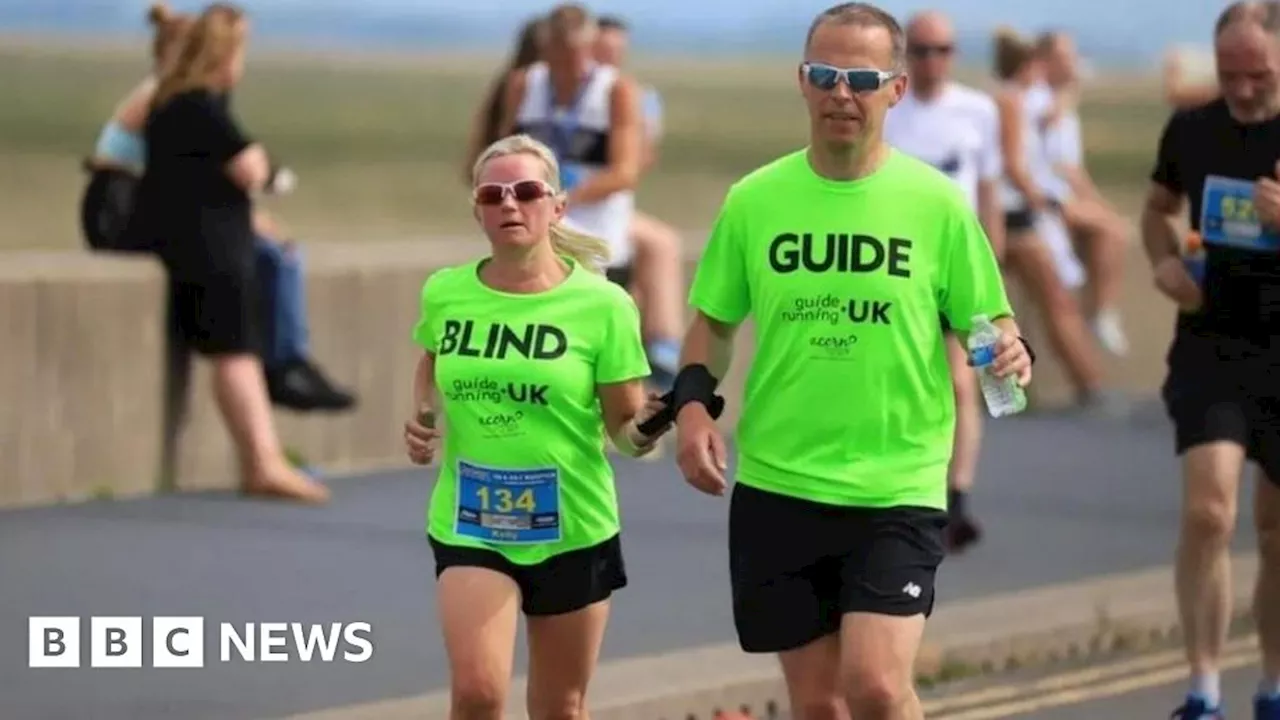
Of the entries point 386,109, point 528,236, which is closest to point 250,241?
point 528,236

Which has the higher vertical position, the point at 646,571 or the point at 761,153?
the point at 646,571

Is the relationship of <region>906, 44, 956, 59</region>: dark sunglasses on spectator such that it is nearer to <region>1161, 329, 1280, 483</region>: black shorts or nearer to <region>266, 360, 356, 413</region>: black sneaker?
<region>266, 360, 356, 413</region>: black sneaker

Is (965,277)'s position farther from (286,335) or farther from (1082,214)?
(1082,214)

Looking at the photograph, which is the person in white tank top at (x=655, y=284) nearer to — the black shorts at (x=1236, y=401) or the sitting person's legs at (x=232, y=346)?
the sitting person's legs at (x=232, y=346)

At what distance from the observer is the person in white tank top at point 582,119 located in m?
14.3

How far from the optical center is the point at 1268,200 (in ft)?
31.3

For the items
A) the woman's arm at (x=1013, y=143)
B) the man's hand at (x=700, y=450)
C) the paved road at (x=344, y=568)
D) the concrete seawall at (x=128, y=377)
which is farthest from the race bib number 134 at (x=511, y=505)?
the woman's arm at (x=1013, y=143)

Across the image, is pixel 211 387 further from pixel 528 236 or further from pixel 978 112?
pixel 528 236

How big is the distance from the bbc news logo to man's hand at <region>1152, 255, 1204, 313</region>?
2.51 meters

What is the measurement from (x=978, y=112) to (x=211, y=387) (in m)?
3.02

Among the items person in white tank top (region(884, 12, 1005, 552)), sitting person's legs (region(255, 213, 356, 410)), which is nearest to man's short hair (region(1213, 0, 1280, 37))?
person in white tank top (region(884, 12, 1005, 552))

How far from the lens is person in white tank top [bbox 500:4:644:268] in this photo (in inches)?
562

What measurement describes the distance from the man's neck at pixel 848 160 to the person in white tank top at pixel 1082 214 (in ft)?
38.9

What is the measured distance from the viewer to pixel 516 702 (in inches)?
382
